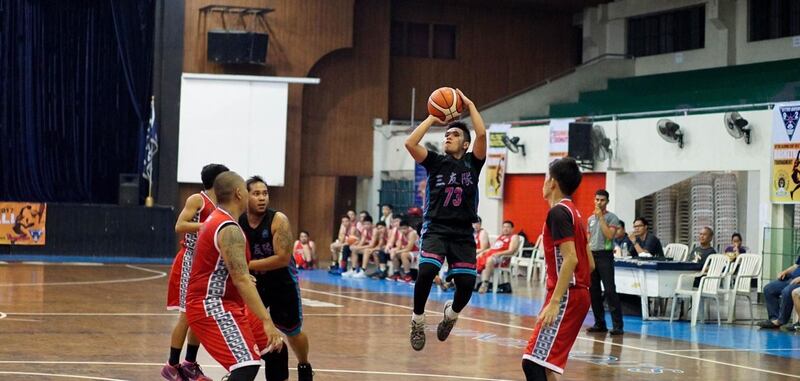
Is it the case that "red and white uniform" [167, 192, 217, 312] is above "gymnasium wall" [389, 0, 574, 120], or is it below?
below

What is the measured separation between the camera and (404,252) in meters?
26.3

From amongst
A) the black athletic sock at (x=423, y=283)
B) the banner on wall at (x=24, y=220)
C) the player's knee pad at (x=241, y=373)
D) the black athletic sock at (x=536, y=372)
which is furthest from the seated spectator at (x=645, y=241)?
the banner on wall at (x=24, y=220)

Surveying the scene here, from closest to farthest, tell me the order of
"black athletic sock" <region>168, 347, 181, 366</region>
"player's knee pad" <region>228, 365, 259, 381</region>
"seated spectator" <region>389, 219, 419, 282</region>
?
"player's knee pad" <region>228, 365, 259, 381</region>, "black athletic sock" <region>168, 347, 181, 366</region>, "seated spectator" <region>389, 219, 419, 282</region>

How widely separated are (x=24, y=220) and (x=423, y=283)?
22591mm

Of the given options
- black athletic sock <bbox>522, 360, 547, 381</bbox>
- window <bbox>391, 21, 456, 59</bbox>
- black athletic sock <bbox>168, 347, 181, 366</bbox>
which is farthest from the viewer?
window <bbox>391, 21, 456, 59</bbox>

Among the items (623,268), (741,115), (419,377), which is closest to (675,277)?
(623,268)

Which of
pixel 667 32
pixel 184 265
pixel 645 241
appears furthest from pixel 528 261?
pixel 184 265

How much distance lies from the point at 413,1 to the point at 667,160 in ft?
43.5

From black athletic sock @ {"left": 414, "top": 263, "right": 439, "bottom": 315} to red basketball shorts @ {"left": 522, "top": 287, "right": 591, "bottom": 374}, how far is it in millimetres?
2230

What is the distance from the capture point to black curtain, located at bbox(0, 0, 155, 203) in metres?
31.6

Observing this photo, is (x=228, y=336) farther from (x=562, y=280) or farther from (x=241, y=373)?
(x=562, y=280)

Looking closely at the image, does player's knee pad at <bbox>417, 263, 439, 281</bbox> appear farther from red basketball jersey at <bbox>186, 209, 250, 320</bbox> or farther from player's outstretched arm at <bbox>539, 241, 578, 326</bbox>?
red basketball jersey at <bbox>186, 209, 250, 320</bbox>

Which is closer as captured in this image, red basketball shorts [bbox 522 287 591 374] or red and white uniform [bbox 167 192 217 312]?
red basketball shorts [bbox 522 287 591 374]

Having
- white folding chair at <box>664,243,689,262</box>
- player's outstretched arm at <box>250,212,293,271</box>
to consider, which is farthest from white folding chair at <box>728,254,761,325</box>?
player's outstretched arm at <box>250,212,293,271</box>
